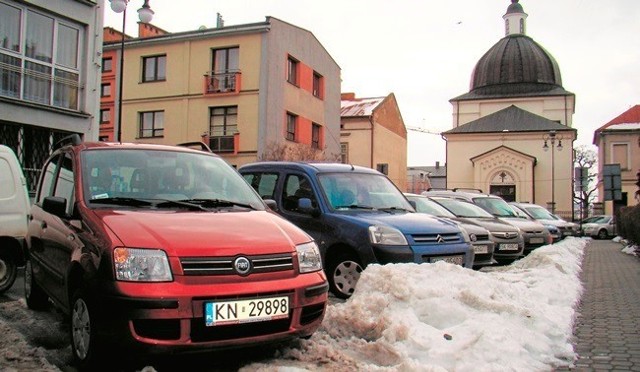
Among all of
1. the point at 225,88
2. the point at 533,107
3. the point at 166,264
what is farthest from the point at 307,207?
the point at 533,107

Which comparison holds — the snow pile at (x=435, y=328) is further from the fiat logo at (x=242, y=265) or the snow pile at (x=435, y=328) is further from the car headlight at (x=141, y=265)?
the car headlight at (x=141, y=265)

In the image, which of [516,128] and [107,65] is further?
[516,128]

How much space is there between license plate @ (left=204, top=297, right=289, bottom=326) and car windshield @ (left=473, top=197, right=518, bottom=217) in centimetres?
1277

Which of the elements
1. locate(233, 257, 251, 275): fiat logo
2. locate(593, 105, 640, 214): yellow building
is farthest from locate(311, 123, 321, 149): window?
locate(593, 105, 640, 214): yellow building

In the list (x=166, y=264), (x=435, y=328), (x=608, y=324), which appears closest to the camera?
(x=166, y=264)

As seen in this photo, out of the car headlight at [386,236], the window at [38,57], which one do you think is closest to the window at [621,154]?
the window at [38,57]

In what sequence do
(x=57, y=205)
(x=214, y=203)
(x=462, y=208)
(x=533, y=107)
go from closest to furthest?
(x=57, y=205)
(x=214, y=203)
(x=462, y=208)
(x=533, y=107)

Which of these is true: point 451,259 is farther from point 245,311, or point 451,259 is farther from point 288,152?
point 288,152

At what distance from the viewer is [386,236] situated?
24.7 feet

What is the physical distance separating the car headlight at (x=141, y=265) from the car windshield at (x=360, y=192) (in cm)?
437

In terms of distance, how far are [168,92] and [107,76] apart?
5.47m

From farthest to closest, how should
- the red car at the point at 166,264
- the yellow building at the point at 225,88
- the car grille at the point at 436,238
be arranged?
the yellow building at the point at 225,88 < the car grille at the point at 436,238 < the red car at the point at 166,264

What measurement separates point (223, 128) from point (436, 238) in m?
25.4

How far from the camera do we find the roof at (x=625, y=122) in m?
59.7
